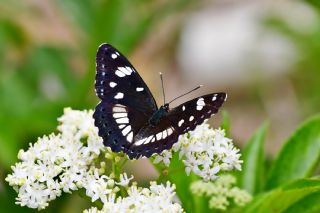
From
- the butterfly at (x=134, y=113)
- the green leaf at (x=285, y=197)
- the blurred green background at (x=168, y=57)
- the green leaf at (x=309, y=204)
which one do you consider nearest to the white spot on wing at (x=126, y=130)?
the butterfly at (x=134, y=113)

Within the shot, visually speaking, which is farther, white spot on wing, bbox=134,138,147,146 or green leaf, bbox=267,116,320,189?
green leaf, bbox=267,116,320,189

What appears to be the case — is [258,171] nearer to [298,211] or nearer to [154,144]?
[298,211]

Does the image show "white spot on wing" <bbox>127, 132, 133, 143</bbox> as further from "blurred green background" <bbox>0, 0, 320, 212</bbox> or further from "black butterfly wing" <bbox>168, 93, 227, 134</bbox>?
"blurred green background" <bbox>0, 0, 320, 212</bbox>

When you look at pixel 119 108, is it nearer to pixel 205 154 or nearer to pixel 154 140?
pixel 154 140

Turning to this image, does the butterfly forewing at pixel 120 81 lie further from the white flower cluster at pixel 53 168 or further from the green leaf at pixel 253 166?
the green leaf at pixel 253 166

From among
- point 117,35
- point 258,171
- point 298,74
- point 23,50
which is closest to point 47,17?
point 23,50

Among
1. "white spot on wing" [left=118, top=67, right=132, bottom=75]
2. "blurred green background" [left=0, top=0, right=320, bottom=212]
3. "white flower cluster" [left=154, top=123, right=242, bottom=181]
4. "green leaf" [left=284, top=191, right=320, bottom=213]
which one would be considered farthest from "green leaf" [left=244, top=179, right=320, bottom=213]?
"blurred green background" [left=0, top=0, right=320, bottom=212]
